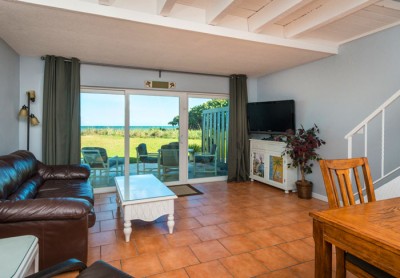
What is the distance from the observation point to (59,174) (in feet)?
10.8

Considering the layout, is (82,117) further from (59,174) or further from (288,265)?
(288,265)

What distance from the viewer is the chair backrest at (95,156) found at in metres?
4.31

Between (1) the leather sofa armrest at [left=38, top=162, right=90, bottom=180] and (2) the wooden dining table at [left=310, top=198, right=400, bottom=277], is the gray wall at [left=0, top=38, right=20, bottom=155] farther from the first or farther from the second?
(2) the wooden dining table at [left=310, top=198, right=400, bottom=277]

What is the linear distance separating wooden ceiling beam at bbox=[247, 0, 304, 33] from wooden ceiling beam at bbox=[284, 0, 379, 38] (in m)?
0.51

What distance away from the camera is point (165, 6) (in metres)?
2.37

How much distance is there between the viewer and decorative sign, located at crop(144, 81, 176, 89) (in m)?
4.55

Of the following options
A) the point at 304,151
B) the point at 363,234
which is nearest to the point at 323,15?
the point at 304,151

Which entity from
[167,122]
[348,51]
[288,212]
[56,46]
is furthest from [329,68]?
[56,46]

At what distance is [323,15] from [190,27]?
1501mm

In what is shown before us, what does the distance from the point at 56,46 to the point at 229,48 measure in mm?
2388

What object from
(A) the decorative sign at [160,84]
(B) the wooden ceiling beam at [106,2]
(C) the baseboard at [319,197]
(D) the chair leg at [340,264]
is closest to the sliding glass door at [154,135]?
(A) the decorative sign at [160,84]

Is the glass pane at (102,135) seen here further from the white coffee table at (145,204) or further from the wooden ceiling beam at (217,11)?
the wooden ceiling beam at (217,11)

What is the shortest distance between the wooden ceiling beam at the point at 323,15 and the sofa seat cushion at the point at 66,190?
10.5 feet

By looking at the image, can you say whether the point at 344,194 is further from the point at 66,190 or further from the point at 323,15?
the point at 66,190
